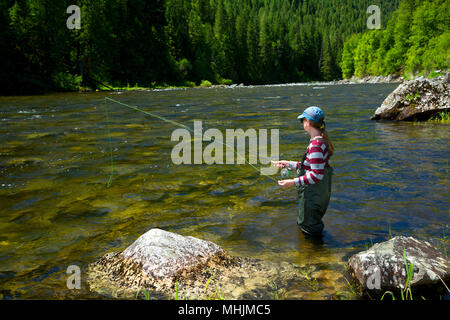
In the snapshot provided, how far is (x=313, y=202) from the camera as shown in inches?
189

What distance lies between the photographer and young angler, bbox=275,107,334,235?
457 cm

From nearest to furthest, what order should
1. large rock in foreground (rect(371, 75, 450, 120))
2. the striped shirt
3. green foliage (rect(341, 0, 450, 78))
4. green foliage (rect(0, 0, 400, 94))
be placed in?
the striped shirt
large rock in foreground (rect(371, 75, 450, 120))
green foliage (rect(341, 0, 450, 78))
green foliage (rect(0, 0, 400, 94))

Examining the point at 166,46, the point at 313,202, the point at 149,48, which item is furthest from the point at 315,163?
the point at 166,46

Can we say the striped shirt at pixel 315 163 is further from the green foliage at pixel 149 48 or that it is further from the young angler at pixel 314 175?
the green foliage at pixel 149 48

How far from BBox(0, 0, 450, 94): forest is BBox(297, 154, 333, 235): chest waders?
1817 cm

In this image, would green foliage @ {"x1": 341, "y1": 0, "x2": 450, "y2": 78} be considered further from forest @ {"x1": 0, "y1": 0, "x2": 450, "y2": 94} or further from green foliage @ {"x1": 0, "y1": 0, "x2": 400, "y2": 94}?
green foliage @ {"x1": 0, "y1": 0, "x2": 400, "y2": 94}

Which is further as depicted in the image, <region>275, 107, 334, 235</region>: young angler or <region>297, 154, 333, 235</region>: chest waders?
<region>297, 154, 333, 235</region>: chest waders

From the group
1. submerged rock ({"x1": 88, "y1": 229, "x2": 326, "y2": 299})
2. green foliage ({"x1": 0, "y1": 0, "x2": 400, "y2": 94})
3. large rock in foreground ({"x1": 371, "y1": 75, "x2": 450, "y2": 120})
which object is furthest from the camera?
green foliage ({"x1": 0, "y1": 0, "x2": 400, "y2": 94})

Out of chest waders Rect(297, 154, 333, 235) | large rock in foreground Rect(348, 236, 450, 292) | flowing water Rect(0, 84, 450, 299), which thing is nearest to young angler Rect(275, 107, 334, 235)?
chest waders Rect(297, 154, 333, 235)

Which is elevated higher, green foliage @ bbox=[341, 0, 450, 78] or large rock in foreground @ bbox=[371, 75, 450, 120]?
green foliage @ bbox=[341, 0, 450, 78]

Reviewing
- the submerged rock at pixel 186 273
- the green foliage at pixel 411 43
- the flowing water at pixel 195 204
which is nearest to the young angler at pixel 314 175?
the flowing water at pixel 195 204

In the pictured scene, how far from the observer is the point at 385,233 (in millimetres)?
5094

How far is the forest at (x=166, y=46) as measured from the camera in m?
47.0
